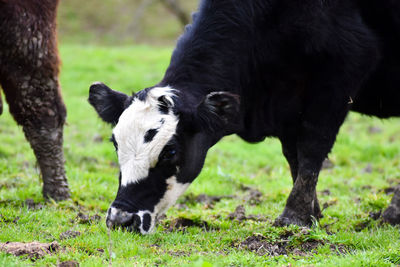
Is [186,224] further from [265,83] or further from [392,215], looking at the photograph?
[392,215]

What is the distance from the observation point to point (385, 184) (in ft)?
26.4

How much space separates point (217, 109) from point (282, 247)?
4.26 feet

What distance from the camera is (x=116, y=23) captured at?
32875 mm

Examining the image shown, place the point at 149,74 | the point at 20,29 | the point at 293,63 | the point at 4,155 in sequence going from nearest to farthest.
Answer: the point at 293,63
the point at 20,29
the point at 4,155
the point at 149,74

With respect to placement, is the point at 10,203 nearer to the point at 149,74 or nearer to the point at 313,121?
the point at 313,121

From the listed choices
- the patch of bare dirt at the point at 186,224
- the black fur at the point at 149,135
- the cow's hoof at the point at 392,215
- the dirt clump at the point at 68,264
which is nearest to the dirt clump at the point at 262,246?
→ the patch of bare dirt at the point at 186,224

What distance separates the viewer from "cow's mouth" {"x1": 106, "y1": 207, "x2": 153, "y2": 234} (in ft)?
15.3

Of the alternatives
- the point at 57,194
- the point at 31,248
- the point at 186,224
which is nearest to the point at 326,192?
the point at 186,224

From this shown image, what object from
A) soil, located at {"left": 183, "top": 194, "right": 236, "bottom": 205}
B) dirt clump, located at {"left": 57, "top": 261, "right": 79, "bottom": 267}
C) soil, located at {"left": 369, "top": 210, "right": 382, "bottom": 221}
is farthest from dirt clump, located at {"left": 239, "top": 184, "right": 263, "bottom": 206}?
dirt clump, located at {"left": 57, "top": 261, "right": 79, "bottom": 267}

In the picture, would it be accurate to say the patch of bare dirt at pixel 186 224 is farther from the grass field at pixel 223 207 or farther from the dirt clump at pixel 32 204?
the dirt clump at pixel 32 204

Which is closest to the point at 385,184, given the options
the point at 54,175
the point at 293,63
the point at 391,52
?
the point at 391,52

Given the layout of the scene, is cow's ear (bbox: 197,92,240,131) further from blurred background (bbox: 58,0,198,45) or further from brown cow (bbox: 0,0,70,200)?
blurred background (bbox: 58,0,198,45)

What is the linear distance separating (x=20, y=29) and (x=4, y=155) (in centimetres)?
327

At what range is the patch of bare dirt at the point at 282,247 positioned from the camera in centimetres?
454
